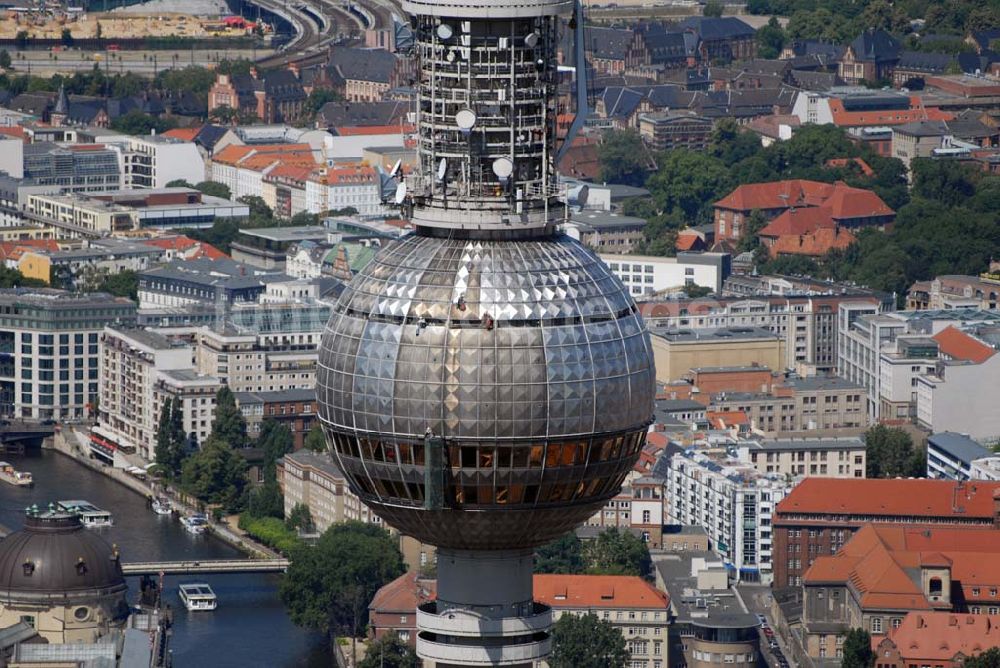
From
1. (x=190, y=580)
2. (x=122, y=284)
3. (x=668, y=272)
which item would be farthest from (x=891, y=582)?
(x=122, y=284)

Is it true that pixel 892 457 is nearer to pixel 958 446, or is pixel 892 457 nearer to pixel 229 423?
pixel 958 446

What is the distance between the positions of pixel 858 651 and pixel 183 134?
7657cm

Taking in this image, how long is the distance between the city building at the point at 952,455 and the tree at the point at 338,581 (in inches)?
578

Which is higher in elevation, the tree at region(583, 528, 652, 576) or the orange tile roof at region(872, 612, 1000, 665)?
the tree at region(583, 528, 652, 576)

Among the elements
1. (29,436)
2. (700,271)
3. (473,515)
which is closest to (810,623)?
(29,436)

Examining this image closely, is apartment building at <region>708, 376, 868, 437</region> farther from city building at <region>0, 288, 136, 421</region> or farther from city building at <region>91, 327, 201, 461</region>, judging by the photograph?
city building at <region>0, 288, 136, 421</region>

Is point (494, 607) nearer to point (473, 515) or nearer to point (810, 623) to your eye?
point (473, 515)

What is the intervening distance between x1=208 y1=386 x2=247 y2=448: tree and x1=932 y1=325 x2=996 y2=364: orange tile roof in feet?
57.9

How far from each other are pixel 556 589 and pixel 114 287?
41.3 metres

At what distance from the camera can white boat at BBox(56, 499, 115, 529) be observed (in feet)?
306

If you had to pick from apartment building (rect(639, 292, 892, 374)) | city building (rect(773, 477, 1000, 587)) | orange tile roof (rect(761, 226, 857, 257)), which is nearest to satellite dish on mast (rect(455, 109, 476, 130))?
city building (rect(773, 477, 1000, 587))

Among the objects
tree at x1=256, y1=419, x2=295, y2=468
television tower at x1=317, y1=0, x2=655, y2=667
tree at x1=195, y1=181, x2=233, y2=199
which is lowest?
tree at x1=256, y1=419, x2=295, y2=468

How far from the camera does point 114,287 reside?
119188mm

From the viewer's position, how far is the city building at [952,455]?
93625mm
